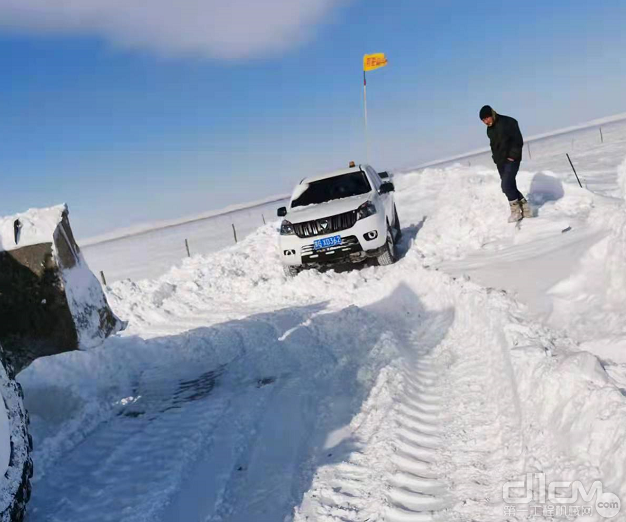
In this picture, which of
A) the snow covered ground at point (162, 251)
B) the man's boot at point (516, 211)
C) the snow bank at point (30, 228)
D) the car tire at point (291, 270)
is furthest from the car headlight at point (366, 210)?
the snow covered ground at point (162, 251)

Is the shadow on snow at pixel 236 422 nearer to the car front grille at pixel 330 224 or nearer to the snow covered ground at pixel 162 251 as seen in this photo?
the car front grille at pixel 330 224

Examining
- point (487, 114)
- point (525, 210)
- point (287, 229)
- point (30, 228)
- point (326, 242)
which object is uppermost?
point (487, 114)

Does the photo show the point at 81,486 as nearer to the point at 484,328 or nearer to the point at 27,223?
the point at 27,223

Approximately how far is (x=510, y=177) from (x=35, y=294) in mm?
7119

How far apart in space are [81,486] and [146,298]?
7.05 metres

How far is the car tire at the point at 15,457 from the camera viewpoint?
8.47 ft

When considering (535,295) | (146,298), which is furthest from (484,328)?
(146,298)

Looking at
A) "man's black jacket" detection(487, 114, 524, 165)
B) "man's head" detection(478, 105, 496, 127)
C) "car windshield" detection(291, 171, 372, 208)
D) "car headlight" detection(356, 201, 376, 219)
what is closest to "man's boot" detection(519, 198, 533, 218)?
"man's black jacket" detection(487, 114, 524, 165)

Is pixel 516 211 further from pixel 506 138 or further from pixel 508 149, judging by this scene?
pixel 506 138

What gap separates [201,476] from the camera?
336 cm

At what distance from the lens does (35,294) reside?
3916mm

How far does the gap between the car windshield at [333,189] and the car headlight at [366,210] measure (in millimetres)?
822

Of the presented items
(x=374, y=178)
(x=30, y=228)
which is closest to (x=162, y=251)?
(x=374, y=178)

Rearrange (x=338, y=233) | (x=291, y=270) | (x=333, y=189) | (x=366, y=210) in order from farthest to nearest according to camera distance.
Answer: (x=333, y=189), (x=291, y=270), (x=366, y=210), (x=338, y=233)
